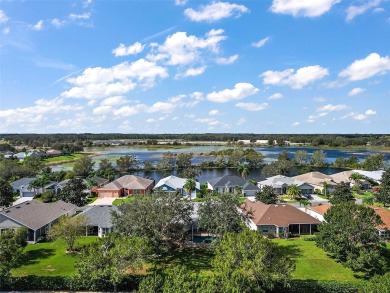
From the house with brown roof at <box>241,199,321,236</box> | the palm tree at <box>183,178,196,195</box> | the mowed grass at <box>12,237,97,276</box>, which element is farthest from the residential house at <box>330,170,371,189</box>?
the mowed grass at <box>12,237,97,276</box>

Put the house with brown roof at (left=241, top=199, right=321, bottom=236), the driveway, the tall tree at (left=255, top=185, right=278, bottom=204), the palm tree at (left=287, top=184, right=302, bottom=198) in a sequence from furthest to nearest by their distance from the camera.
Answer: the palm tree at (left=287, top=184, right=302, bottom=198) < the driveway < the tall tree at (left=255, top=185, right=278, bottom=204) < the house with brown roof at (left=241, top=199, right=321, bottom=236)

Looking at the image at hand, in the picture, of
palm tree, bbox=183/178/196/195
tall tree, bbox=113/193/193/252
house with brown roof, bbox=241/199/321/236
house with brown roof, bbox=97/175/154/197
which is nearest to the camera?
tall tree, bbox=113/193/193/252

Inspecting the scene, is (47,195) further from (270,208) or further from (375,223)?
(375,223)

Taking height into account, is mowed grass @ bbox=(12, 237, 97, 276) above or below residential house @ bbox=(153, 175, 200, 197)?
below

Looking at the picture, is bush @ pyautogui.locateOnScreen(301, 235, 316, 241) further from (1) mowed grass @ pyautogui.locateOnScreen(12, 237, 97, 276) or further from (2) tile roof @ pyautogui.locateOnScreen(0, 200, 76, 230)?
(2) tile roof @ pyautogui.locateOnScreen(0, 200, 76, 230)

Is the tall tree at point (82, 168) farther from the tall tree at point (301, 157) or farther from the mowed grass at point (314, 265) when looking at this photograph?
the tall tree at point (301, 157)

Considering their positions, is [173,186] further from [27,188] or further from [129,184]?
[27,188]

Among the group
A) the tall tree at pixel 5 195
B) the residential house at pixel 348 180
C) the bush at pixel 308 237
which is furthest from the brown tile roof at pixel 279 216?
the residential house at pixel 348 180
